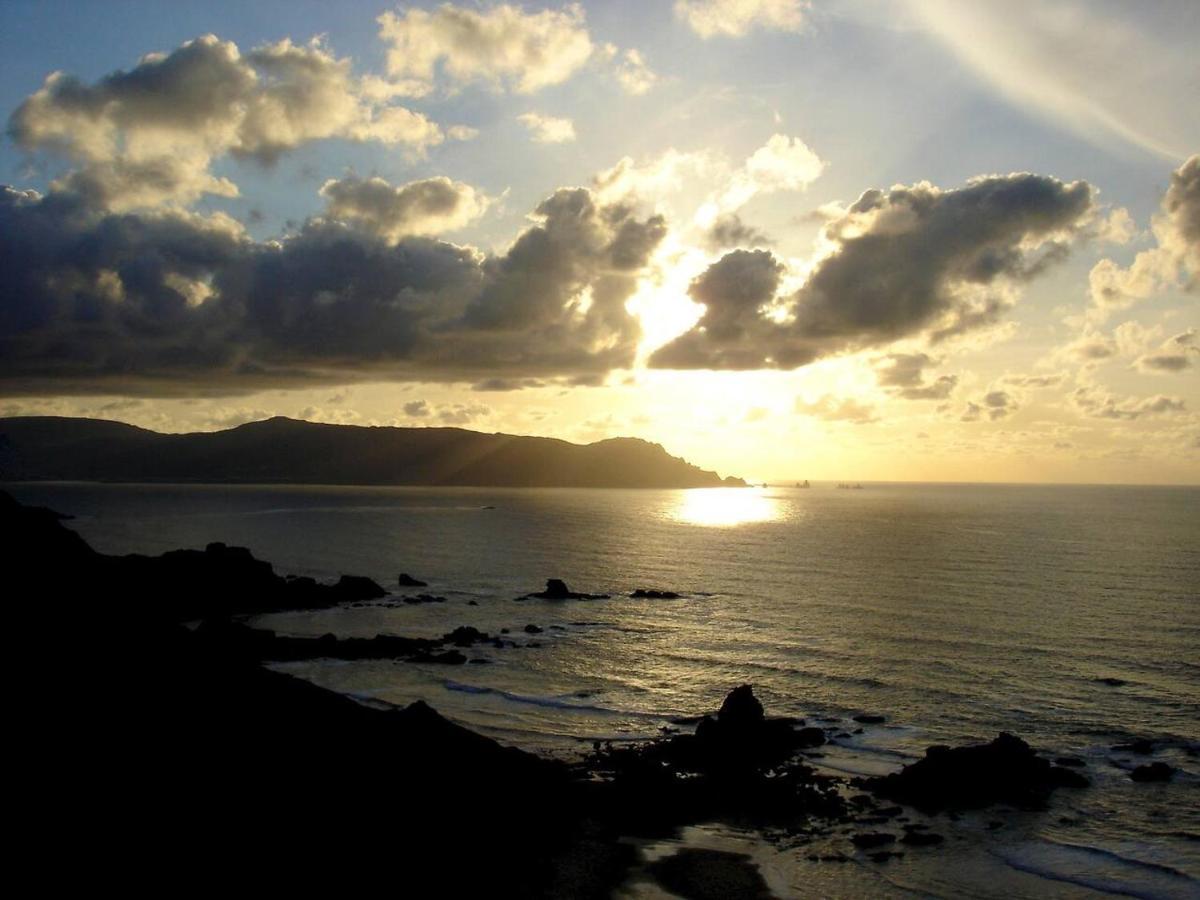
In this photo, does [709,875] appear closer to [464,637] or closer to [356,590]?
[464,637]

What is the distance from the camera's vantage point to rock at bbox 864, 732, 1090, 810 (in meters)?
32.4

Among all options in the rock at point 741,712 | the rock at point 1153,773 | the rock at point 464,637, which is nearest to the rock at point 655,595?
the rock at point 464,637

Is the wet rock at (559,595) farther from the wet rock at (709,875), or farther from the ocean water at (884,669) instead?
the wet rock at (709,875)

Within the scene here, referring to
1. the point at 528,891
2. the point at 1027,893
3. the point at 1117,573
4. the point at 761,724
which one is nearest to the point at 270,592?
the point at 761,724

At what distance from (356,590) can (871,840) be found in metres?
66.5

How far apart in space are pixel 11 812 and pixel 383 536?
141 meters

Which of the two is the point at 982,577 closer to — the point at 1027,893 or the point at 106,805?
the point at 1027,893

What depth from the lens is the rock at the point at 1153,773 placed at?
112 ft

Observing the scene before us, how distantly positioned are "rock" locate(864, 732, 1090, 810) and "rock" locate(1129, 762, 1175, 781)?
2.21 metres

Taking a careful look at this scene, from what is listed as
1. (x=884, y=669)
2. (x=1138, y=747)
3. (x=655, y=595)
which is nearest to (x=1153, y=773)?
(x=1138, y=747)

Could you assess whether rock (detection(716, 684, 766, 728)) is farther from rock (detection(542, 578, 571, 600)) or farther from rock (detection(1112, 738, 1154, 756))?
rock (detection(542, 578, 571, 600))

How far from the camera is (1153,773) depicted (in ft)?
113

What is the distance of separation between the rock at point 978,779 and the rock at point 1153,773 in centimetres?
221

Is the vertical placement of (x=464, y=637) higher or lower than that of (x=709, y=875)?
lower
